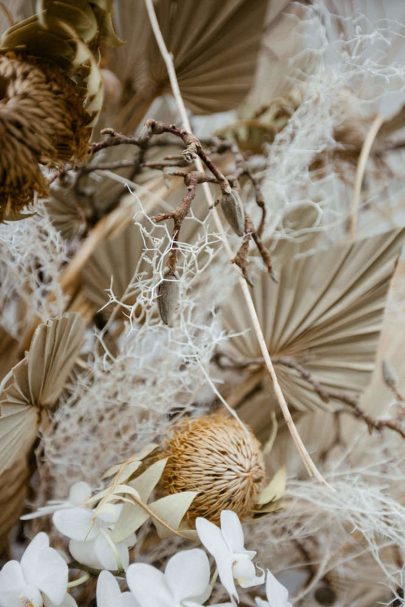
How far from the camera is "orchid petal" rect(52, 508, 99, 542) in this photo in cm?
28

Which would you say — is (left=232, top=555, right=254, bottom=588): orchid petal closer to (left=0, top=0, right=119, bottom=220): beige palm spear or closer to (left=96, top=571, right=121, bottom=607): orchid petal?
(left=96, top=571, right=121, bottom=607): orchid petal

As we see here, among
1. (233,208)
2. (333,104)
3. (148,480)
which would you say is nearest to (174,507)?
(148,480)

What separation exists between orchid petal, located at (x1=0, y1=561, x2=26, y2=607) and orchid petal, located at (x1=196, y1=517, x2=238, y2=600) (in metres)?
0.08

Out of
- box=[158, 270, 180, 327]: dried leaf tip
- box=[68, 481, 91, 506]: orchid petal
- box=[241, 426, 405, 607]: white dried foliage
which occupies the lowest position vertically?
box=[241, 426, 405, 607]: white dried foliage

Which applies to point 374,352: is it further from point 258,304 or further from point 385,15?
point 385,15

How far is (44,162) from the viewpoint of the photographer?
25cm

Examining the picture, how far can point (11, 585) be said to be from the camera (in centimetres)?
27

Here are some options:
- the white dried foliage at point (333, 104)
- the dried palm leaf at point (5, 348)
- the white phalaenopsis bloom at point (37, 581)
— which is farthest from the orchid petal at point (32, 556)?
the white dried foliage at point (333, 104)

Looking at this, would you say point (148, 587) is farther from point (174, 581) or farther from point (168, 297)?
point (168, 297)

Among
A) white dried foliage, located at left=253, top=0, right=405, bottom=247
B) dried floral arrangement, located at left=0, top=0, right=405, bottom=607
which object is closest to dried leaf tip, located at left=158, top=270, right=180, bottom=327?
dried floral arrangement, located at left=0, top=0, right=405, bottom=607

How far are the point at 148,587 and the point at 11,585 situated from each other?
6 centimetres

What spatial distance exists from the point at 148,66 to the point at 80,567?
0.91 feet

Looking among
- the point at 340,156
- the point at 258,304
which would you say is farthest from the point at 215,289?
the point at 340,156

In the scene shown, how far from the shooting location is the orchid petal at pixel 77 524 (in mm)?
278
